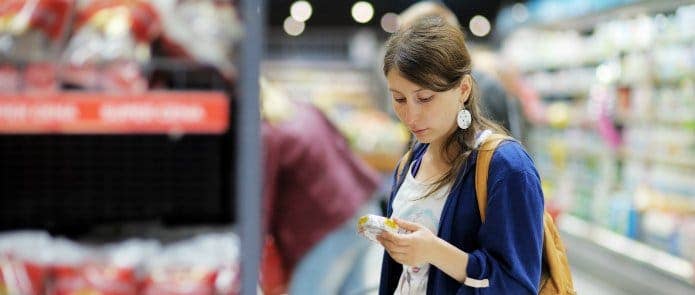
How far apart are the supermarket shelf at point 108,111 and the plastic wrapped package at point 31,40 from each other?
9cm

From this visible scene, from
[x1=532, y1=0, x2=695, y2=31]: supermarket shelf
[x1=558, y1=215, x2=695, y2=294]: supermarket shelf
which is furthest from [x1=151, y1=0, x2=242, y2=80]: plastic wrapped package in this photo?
[x1=532, y1=0, x2=695, y2=31]: supermarket shelf

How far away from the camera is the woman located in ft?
3.07

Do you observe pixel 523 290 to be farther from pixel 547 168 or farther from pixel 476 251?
pixel 547 168

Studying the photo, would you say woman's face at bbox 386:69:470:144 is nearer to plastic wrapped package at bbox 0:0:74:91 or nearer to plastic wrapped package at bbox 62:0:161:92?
plastic wrapped package at bbox 62:0:161:92

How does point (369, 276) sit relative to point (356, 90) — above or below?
above

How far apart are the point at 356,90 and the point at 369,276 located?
32.6 ft

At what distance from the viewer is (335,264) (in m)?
2.12

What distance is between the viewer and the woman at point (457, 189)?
935 millimetres

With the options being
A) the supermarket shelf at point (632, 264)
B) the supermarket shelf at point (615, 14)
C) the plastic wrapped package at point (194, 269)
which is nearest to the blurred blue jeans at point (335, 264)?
the plastic wrapped package at point (194, 269)

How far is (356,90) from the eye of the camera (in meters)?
11.5

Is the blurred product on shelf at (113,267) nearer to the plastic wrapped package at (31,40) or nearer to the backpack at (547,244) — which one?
the plastic wrapped package at (31,40)

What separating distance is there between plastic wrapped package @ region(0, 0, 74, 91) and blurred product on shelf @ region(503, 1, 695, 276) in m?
4.73

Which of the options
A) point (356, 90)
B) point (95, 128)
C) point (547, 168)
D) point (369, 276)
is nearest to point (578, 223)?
point (547, 168)

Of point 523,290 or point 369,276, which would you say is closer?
point 523,290
